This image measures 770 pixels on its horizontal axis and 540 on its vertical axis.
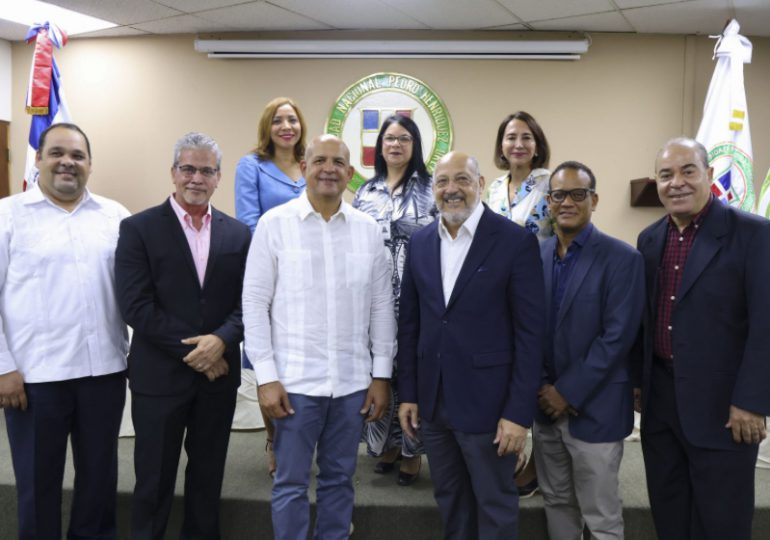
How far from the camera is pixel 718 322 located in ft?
6.31

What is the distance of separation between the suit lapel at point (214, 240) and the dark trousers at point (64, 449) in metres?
0.54

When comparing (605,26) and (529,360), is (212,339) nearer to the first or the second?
(529,360)

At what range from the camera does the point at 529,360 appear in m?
1.89

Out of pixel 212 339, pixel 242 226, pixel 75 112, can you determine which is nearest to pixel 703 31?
pixel 242 226

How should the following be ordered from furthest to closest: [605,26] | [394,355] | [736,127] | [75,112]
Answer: [75,112], [605,26], [736,127], [394,355]

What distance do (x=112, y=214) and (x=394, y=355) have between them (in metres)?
1.20

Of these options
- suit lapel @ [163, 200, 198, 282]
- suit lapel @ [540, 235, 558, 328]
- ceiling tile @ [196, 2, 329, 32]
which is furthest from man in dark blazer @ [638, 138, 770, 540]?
ceiling tile @ [196, 2, 329, 32]

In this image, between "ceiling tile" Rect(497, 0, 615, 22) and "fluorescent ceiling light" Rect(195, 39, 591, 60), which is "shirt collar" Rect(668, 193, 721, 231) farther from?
"fluorescent ceiling light" Rect(195, 39, 591, 60)

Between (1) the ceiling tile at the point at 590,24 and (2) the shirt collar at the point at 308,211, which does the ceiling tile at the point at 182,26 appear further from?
(2) the shirt collar at the point at 308,211

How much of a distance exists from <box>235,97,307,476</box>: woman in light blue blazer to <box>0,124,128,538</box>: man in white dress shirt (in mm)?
607

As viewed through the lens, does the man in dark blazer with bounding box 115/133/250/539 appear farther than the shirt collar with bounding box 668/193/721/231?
Yes

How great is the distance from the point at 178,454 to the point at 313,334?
73 cm

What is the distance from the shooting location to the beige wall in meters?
4.76

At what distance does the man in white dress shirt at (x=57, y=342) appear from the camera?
2146mm
